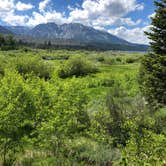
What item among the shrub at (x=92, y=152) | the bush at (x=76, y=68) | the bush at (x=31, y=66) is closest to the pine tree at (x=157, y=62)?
the shrub at (x=92, y=152)

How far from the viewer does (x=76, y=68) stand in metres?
55.5

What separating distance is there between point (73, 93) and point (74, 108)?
777mm

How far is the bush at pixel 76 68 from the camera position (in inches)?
2100

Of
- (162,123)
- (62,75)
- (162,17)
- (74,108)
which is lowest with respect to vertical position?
(62,75)

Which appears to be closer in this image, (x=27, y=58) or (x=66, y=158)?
(x=66, y=158)

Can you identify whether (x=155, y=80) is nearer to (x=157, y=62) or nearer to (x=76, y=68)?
(x=157, y=62)

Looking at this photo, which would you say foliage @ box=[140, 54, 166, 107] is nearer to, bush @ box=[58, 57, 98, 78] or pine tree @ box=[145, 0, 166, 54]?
pine tree @ box=[145, 0, 166, 54]

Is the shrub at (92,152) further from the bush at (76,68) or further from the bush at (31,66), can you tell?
the bush at (76,68)

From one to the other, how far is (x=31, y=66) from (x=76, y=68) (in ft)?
34.9

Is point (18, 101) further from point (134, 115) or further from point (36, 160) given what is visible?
point (134, 115)

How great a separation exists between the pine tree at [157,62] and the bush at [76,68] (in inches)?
1215

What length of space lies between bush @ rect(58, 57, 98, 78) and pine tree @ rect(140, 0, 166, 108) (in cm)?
3086

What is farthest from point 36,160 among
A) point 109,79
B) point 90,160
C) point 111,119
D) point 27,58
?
point 27,58

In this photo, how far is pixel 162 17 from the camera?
70.8ft
